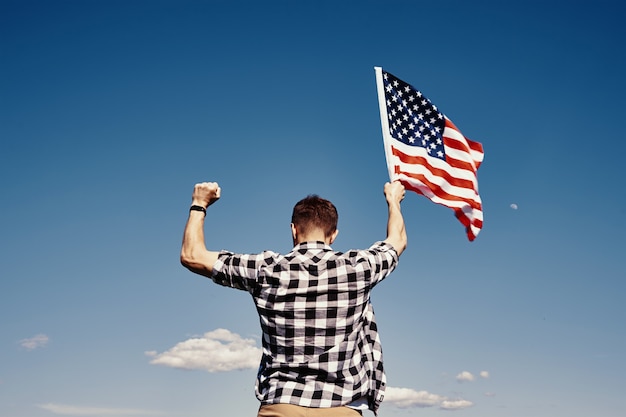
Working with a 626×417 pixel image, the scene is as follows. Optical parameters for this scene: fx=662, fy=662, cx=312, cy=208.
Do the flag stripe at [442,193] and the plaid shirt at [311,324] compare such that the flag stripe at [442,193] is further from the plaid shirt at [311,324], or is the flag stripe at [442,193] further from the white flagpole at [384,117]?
the plaid shirt at [311,324]

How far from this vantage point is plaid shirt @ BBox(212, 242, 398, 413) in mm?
4828

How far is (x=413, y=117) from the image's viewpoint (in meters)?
9.24

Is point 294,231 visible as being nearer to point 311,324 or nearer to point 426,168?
point 311,324

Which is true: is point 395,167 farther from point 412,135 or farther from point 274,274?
point 274,274

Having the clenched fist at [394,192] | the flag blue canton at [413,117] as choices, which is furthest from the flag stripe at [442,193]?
the clenched fist at [394,192]

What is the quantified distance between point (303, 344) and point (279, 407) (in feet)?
1.56

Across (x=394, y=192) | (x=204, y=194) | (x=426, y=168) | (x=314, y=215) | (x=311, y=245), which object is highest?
(x=426, y=168)

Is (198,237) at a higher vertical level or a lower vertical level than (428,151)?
lower

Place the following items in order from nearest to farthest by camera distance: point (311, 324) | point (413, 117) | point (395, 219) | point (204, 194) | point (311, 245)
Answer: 1. point (311, 324)
2. point (311, 245)
3. point (204, 194)
4. point (395, 219)
5. point (413, 117)

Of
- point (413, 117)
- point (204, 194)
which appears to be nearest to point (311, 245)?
point (204, 194)

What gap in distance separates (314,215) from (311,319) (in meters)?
0.87

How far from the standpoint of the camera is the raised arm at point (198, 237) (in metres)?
5.17

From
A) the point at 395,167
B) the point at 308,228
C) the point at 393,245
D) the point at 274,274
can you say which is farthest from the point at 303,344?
the point at 395,167

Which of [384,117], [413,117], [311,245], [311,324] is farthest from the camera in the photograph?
[413,117]
